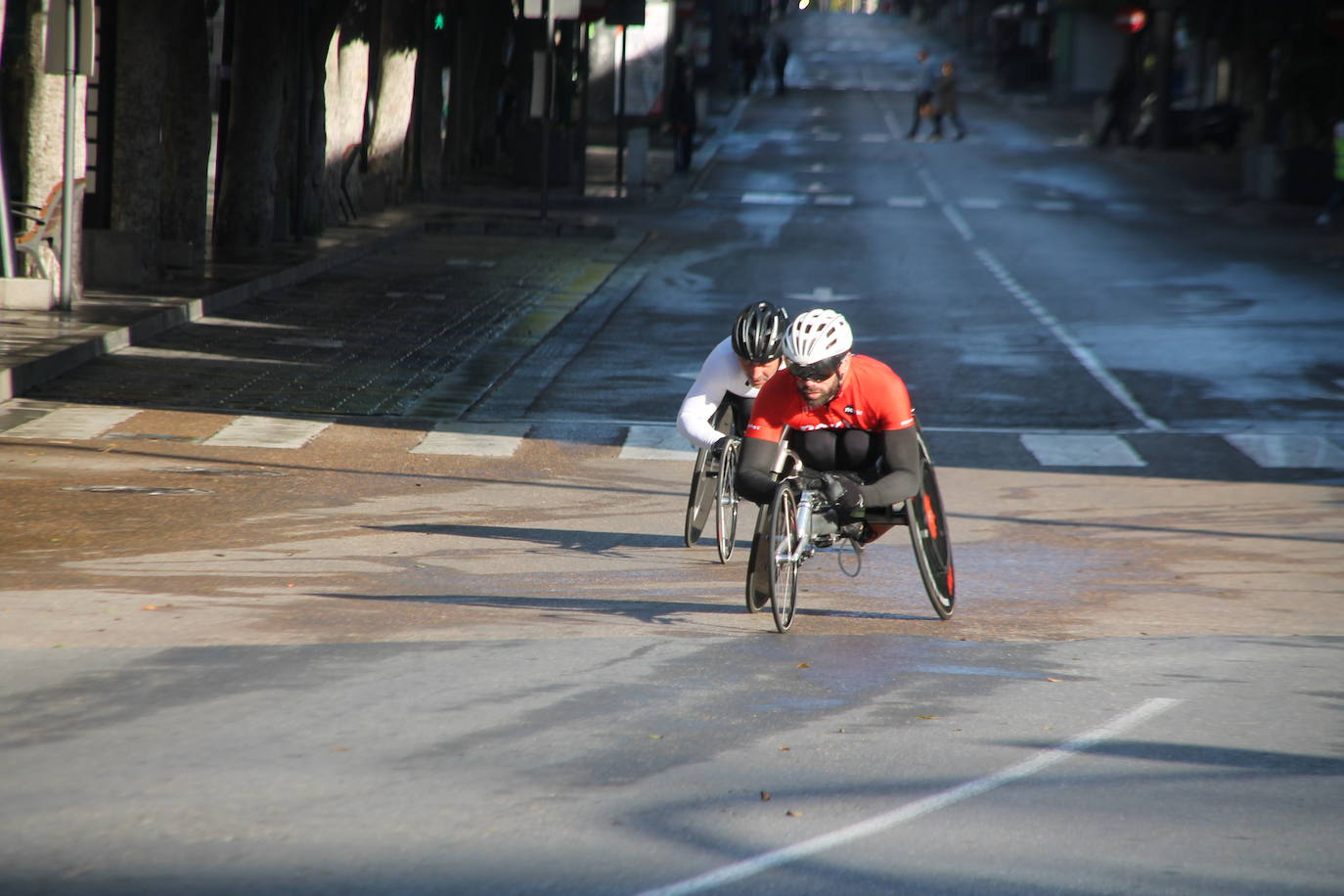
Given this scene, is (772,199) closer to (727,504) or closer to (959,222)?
(959,222)

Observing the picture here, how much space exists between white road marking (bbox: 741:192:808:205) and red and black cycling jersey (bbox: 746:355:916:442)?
1148 inches

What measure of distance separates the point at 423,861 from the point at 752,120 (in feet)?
190

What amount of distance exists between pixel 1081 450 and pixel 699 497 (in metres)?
4.85

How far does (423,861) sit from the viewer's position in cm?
548

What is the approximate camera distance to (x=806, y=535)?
8617 mm

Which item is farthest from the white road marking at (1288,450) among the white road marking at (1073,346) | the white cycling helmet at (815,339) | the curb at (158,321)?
the curb at (158,321)

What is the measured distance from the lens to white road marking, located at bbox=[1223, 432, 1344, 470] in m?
14.2

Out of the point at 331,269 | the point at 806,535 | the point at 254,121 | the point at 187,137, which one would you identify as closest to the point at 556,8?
the point at 254,121

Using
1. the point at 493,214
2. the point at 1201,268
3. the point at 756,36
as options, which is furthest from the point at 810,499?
the point at 756,36

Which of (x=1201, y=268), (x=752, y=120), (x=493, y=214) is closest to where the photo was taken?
(x=1201, y=268)

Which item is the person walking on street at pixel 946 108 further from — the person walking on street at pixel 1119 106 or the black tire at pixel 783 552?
the black tire at pixel 783 552

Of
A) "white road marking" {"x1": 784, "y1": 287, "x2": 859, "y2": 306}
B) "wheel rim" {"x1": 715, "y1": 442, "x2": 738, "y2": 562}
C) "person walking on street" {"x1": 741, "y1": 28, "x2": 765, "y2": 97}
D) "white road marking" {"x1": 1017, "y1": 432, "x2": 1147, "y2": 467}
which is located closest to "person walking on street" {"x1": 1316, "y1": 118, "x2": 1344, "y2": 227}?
"white road marking" {"x1": 784, "y1": 287, "x2": 859, "y2": 306}

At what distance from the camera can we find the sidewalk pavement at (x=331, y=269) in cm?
1695

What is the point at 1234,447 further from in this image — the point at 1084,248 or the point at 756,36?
the point at 756,36
